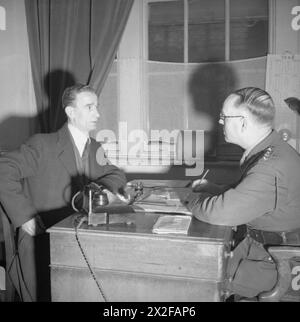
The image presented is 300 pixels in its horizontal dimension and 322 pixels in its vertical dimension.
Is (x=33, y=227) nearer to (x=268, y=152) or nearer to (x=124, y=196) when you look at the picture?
(x=124, y=196)

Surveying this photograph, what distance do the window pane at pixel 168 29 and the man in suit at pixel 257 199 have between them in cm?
199

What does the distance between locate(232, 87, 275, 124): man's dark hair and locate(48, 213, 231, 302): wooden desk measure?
22.1 inches

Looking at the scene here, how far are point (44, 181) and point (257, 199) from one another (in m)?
1.29

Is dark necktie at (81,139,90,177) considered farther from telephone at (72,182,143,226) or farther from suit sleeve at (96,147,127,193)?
telephone at (72,182,143,226)

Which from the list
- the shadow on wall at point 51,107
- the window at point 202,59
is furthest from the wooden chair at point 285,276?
the shadow on wall at point 51,107

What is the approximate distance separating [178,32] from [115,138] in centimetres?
122

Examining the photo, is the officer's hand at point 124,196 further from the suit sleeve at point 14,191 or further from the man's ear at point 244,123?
the man's ear at point 244,123

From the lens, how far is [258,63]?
3.41 meters

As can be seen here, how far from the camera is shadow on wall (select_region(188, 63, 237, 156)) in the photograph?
3529 millimetres

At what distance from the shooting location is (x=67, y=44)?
144 inches

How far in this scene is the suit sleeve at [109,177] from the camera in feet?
7.86

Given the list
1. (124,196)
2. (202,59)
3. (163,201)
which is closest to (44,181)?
(124,196)
